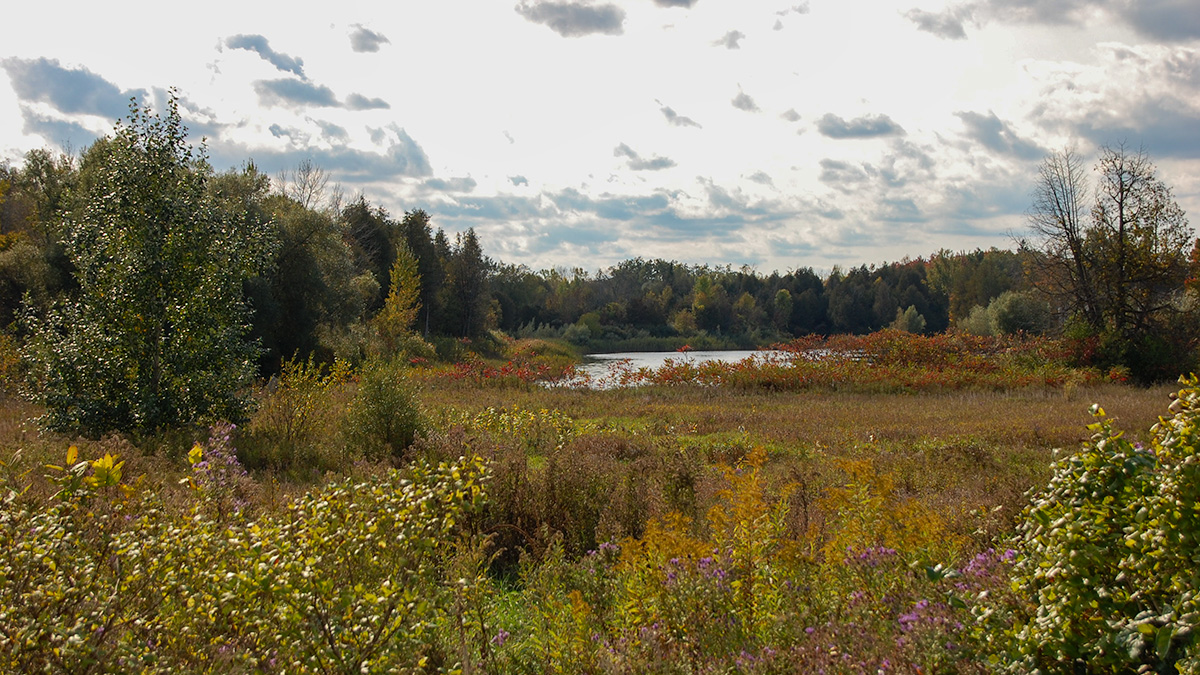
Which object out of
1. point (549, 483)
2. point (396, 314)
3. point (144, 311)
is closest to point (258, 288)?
point (396, 314)

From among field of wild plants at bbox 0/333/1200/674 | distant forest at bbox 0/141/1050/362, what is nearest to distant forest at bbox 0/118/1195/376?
distant forest at bbox 0/141/1050/362

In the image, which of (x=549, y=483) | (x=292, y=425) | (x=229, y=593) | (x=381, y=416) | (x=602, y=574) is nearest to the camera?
(x=229, y=593)

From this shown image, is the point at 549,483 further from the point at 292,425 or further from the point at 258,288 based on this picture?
the point at 258,288

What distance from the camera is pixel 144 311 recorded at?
9758 millimetres

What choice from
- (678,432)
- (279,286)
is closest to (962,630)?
(678,432)

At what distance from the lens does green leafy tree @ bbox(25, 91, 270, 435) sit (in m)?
9.55

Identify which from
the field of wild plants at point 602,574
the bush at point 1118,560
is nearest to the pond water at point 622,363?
the field of wild plants at point 602,574

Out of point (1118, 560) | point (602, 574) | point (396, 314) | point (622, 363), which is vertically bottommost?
point (622, 363)

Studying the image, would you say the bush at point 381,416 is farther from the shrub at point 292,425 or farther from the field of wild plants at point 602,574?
the field of wild plants at point 602,574

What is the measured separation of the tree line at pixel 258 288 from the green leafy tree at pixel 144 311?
0.03 meters

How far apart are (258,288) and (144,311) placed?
14.5 metres

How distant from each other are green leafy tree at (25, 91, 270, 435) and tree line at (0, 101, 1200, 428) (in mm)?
25

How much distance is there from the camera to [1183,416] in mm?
2221

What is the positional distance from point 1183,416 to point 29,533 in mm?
4221
